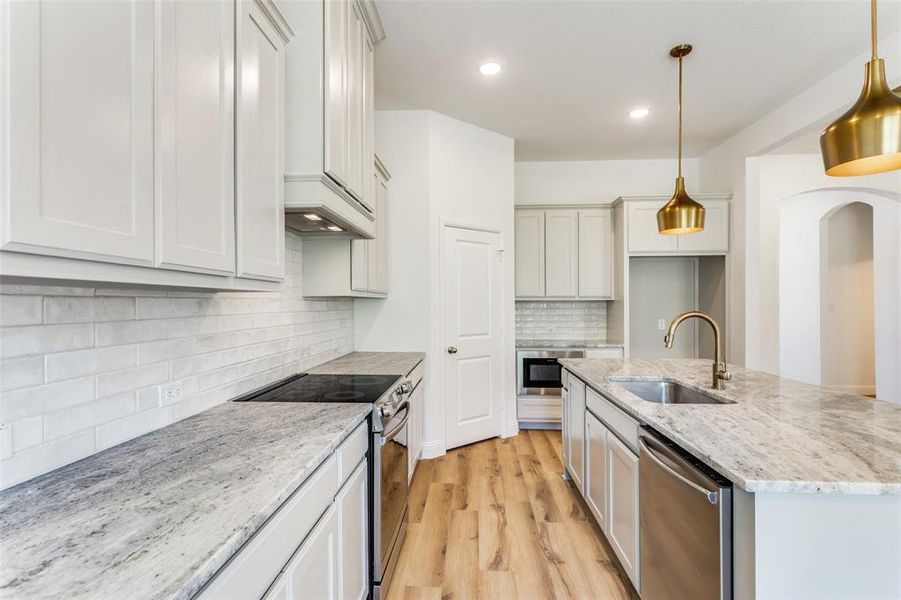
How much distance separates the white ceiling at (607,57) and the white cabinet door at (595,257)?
3.30 feet

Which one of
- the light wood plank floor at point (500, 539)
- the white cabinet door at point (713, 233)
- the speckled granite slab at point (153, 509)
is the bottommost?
the light wood plank floor at point (500, 539)

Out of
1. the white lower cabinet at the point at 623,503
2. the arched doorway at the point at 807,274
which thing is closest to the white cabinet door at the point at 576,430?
the white lower cabinet at the point at 623,503

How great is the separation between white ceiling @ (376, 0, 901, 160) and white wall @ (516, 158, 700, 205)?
858 mm

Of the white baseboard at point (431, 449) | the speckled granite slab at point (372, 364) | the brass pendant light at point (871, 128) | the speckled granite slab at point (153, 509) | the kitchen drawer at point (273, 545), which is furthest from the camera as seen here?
the white baseboard at point (431, 449)

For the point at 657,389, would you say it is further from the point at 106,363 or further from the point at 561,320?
the point at 561,320

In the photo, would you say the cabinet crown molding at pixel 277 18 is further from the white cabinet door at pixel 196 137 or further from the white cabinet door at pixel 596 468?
the white cabinet door at pixel 596 468

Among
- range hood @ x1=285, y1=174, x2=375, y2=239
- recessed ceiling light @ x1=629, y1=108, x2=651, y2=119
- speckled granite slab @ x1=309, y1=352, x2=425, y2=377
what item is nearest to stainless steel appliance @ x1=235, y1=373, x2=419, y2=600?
speckled granite slab @ x1=309, y1=352, x2=425, y2=377

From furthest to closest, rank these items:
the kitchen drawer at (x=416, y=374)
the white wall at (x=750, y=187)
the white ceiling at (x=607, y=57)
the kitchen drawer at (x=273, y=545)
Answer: the white wall at (x=750, y=187), the kitchen drawer at (x=416, y=374), the white ceiling at (x=607, y=57), the kitchen drawer at (x=273, y=545)

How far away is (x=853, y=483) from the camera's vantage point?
97 centimetres

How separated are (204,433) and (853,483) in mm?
1750

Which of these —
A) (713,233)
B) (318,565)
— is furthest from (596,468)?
(713,233)

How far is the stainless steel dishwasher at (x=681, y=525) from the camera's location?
3.69 feet

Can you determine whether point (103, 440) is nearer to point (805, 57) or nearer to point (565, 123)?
point (565, 123)

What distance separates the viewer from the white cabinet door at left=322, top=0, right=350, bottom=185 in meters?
1.69
